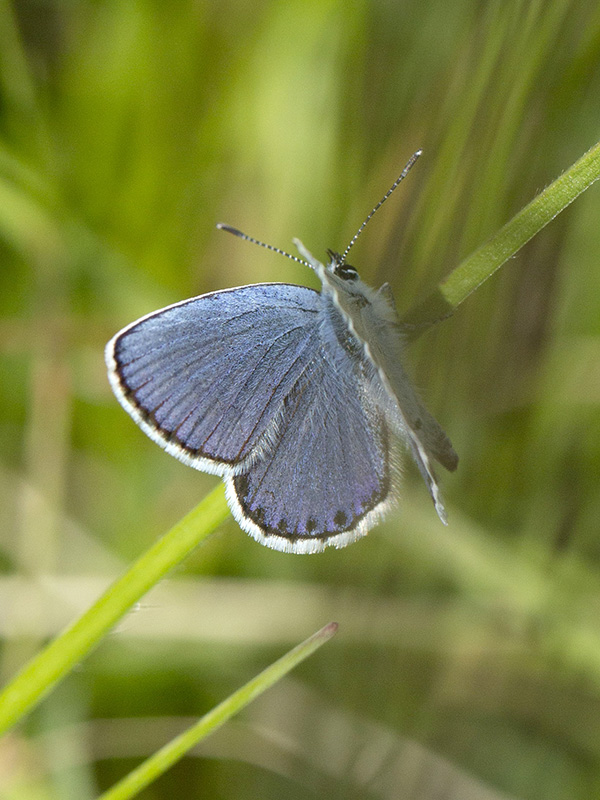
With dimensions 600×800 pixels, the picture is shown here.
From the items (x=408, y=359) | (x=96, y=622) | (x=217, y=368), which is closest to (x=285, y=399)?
(x=217, y=368)

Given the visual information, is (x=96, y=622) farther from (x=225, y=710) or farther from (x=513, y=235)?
(x=513, y=235)

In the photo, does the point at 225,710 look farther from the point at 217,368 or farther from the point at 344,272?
the point at 344,272

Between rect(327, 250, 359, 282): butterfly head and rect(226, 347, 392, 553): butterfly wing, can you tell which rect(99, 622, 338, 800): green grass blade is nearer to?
rect(226, 347, 392, 553): butterfly wing

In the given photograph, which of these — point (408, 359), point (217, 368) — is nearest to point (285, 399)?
point (217, 368)

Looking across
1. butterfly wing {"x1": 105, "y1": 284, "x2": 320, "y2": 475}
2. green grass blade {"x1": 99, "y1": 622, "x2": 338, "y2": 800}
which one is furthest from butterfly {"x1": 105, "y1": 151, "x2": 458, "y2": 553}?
green grass blade {"x1": 99, "y1": 622, "x2": 338, "y2": 800}

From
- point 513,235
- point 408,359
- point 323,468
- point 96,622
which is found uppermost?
point 513,235

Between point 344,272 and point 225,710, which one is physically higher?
point 344,272

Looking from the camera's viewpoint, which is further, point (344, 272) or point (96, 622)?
point (344, 272)

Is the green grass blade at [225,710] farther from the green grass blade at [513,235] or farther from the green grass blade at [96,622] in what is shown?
the green grass blade at [513,235]
